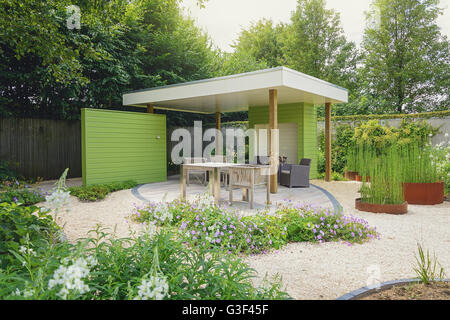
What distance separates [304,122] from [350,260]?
7527mm

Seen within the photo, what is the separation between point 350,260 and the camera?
3.39 m

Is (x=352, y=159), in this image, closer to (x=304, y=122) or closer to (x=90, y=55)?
(x=304, y=122)

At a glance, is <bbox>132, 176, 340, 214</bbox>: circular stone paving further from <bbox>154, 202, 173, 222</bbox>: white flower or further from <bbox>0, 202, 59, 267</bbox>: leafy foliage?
<bbox>0, 202, 59, 267</bbox>: leafy foliage

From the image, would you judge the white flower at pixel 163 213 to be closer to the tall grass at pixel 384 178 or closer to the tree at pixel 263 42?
the tall grass at pixel 384 178

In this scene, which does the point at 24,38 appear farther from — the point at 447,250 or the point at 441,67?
the point at 441,67

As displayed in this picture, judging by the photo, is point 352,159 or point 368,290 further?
point 352,159

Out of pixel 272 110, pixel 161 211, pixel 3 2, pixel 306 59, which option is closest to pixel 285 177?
pixel 272 110

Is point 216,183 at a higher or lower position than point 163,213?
lower

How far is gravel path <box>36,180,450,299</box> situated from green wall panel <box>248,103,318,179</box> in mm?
4802

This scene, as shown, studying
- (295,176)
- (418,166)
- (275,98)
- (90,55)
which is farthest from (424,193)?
(90,55)

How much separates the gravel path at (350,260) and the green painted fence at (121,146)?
6.07m

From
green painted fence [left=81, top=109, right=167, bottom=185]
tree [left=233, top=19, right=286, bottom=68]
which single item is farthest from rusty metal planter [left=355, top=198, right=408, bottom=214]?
tree [left=233, top=19, right=286, bottom=68]

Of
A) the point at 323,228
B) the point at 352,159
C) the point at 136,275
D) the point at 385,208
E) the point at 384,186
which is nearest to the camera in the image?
the point at 136,275
